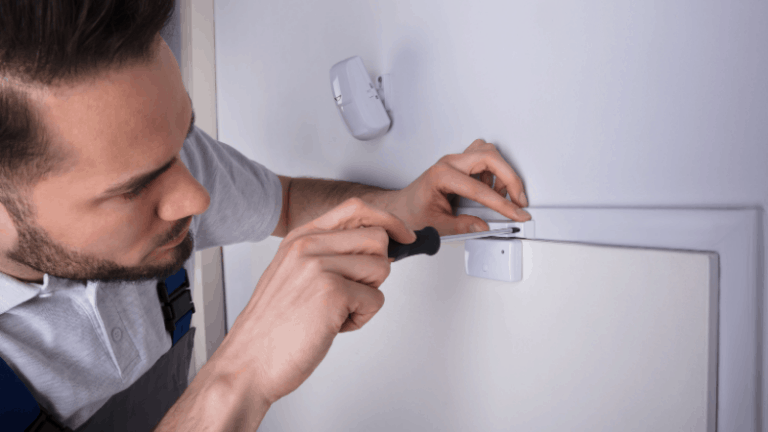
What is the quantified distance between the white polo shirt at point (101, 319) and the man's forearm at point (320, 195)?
43 millimetres

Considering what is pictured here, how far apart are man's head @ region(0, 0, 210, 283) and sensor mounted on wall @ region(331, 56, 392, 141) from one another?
23 centimetres

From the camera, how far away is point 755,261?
0.31m

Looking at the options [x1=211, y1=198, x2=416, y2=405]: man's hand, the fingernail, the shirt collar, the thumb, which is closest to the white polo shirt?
the shirt collar

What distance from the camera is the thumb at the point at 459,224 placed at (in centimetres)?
→ 51

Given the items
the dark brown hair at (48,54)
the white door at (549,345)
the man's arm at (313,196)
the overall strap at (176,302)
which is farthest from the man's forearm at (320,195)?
the dark brown hair at (48,54)

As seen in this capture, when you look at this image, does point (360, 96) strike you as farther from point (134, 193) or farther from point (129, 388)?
point (129, 388)

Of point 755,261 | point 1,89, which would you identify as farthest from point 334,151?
point 755,261

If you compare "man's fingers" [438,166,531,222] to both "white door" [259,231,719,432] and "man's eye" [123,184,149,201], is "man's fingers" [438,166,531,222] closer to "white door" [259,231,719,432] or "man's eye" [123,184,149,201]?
"white door" [259,231,719,432]

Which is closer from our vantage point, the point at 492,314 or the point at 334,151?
the point at 492,314

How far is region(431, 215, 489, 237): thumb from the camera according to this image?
51cm

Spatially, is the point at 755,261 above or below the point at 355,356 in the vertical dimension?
above

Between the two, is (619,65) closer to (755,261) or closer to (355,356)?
(755,261)

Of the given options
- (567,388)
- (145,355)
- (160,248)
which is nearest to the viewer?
(567,388)

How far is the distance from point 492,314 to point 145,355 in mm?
557
